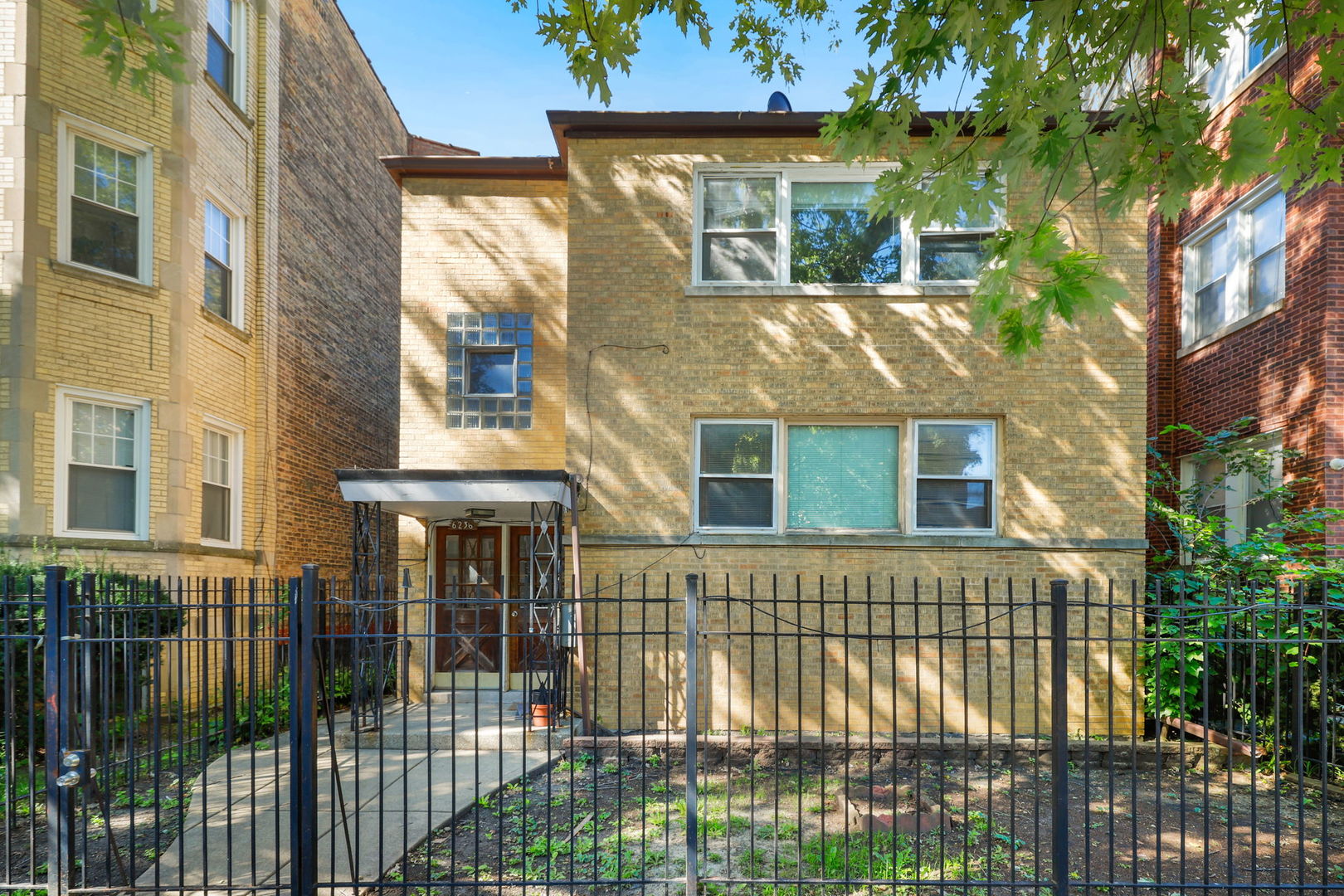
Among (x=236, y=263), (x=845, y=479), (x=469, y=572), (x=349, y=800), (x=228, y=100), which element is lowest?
(x=349, y=800)

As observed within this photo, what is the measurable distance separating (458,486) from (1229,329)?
32.6ft

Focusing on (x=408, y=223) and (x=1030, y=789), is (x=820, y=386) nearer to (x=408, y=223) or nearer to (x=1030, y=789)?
(x=1030, y=789)

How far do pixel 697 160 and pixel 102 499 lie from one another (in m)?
7.97

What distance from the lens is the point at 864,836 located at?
20.6 ft

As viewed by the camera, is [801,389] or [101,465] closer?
[801,389]

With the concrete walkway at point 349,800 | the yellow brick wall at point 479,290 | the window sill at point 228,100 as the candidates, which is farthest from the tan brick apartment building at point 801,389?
the window sill at point 228,100

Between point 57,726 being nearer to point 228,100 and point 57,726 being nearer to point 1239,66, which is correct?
point 228,100

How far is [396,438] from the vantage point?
58.6 ft

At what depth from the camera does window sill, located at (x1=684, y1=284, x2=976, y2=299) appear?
9.36 m

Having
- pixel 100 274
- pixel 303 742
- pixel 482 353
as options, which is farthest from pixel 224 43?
pixel 303 742

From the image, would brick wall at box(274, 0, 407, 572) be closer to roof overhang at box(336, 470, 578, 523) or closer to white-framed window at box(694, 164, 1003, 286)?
roof overhang at box(336, 470, 578, 523)

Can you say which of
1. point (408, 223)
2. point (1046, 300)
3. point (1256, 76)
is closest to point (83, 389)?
point (408, 223)

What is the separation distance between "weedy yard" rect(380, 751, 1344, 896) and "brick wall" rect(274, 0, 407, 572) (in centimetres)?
769

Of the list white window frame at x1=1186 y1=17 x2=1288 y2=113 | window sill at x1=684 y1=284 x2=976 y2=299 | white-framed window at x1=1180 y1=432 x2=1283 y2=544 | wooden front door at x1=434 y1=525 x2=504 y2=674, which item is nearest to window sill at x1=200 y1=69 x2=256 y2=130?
wooden front door at x1=434 y1=525 x2=504 y2=674
